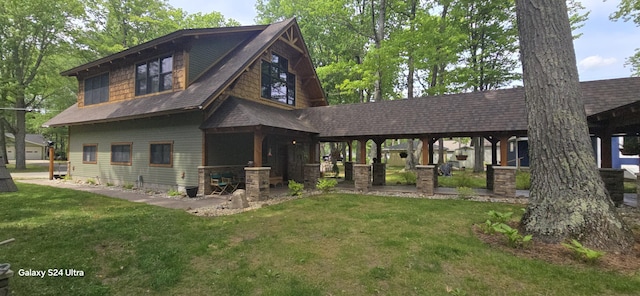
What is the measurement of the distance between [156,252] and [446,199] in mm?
8829

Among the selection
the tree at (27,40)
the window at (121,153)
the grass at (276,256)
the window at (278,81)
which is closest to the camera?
the grass at (276,256)

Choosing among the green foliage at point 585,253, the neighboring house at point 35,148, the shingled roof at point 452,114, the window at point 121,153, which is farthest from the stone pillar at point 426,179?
the neighboring house at point 35,148

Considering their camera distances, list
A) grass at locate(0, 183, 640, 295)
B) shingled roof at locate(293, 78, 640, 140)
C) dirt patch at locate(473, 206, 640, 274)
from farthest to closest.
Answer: shingled roof at locate(293, 78, 640, 140) < dirt patch at locate(473, 206, 640, 274) < grass at locate(0, 183, 640, 295)

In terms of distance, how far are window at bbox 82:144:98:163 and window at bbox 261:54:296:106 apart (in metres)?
9.58

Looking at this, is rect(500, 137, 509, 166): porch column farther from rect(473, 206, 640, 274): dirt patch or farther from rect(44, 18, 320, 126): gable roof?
rect(44, 18, 320, 126): gable roof

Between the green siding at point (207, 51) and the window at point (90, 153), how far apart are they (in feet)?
25.1

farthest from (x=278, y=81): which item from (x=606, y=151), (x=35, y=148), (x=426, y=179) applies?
(x=35, y=148)

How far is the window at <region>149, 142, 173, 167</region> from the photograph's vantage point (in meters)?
12.0

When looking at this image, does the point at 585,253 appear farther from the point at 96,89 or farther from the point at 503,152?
the point at 96,89

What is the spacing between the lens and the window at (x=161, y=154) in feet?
39.3

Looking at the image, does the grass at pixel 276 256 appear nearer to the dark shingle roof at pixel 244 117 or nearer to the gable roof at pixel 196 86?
the dark shingle roof at pixel 244 117

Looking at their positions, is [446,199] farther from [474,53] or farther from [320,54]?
[320,54]

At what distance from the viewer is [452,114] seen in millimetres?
11008

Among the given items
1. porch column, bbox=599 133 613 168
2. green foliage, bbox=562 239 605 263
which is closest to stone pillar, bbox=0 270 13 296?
green foliage, bbox=562 239 605 263
